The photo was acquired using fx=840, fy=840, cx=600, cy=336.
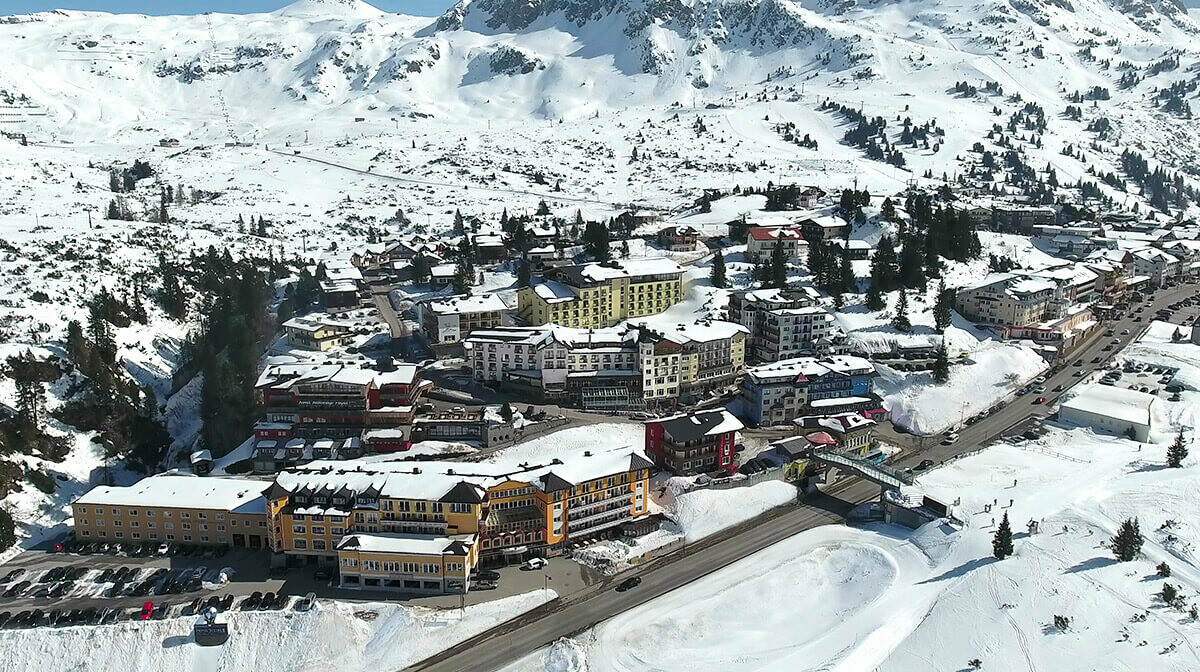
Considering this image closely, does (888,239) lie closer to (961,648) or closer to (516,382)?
(516,382)

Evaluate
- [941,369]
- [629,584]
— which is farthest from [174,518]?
[941,369]

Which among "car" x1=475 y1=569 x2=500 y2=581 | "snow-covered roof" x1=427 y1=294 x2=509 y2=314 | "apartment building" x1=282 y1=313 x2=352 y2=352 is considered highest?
"snow-covered roof" x1=427 y1=294 x2=509 y2=314

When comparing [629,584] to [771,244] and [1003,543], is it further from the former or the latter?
[771,244]

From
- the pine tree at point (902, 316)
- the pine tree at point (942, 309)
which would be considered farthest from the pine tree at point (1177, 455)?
the pine tree at point (902, 316)

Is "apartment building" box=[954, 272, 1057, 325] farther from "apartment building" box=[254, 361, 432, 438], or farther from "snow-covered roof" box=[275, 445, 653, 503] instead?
"apartment building" box=[254, 361, 432, 438]

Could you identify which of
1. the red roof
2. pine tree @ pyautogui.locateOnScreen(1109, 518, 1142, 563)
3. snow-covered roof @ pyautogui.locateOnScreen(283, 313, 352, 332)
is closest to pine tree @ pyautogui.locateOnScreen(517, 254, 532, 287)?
snow-covered roof @ pyautogui.locateOnScreen(283, 313, 352, 332)

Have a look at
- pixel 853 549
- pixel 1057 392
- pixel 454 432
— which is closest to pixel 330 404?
pixel 454 432
